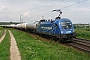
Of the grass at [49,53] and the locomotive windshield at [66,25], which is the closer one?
the grass at [49,53]

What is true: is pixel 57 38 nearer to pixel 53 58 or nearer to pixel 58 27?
pixel 58 27

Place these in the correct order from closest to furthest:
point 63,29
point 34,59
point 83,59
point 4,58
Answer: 1. point 34,59
2. point 4,58
3. point 83,59
4. point 63,29

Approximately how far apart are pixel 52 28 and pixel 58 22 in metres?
2.24

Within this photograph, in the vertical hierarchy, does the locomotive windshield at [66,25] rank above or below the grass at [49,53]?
above

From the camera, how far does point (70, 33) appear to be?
1136 inches

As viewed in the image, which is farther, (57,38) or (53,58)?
(57,38)

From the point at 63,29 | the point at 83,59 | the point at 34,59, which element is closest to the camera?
the point at 34,59

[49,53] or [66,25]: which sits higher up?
[66,25]

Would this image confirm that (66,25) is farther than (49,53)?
Yes

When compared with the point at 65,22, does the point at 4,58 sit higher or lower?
lower

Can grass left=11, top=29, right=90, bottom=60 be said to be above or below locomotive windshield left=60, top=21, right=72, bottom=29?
below

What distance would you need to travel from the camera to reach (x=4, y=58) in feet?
48.4

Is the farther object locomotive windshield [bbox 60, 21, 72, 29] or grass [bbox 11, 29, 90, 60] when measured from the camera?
locomotive windshield [bbox 60, 21, 72, 29]

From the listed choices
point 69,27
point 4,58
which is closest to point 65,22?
point 69,27
